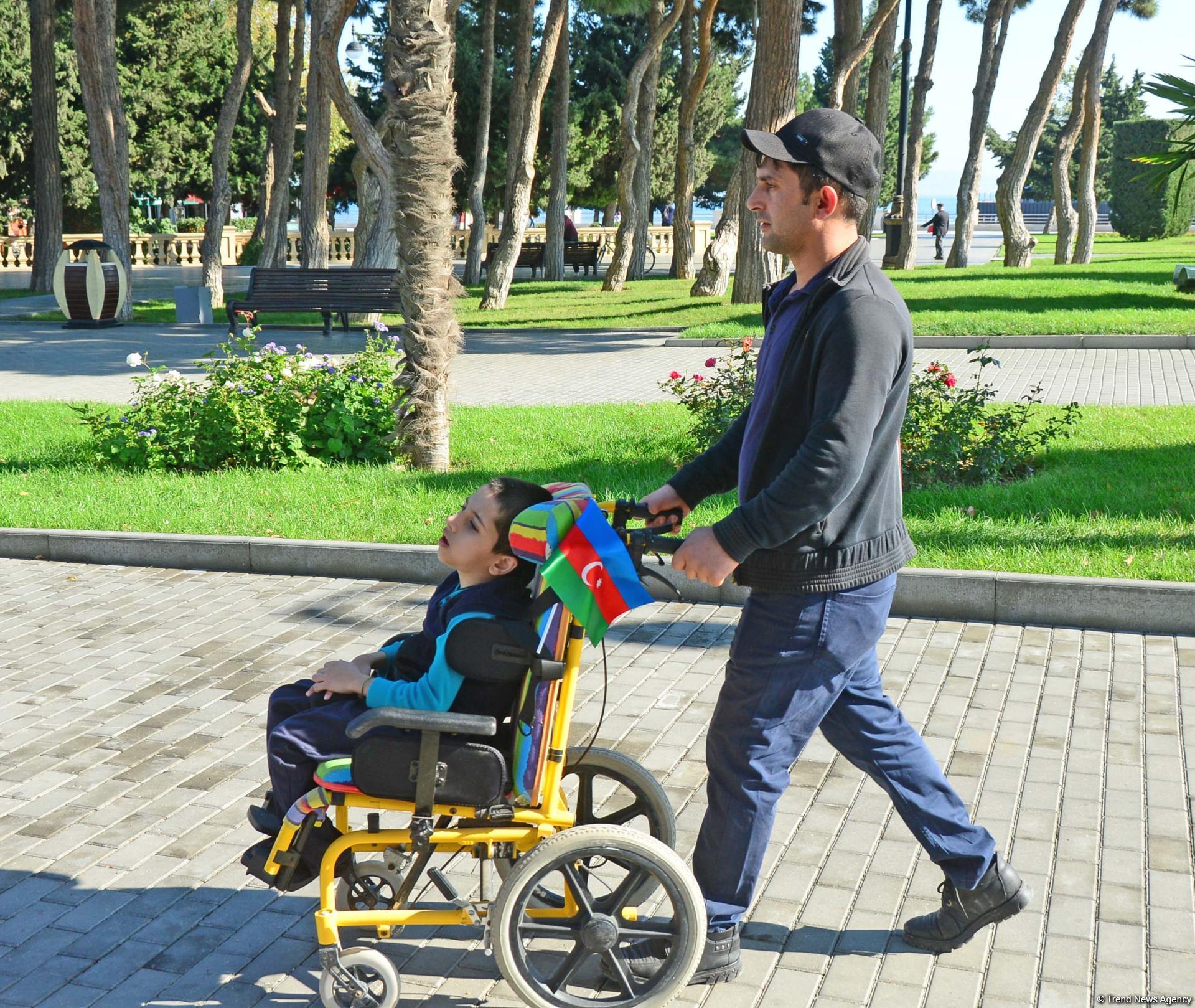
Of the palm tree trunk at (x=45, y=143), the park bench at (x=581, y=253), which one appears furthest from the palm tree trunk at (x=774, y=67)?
the park bench at (x=581, y=253)

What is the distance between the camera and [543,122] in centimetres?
4000

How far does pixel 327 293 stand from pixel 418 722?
1637cm

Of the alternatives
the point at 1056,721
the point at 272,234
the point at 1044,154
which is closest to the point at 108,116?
the point at 272,234

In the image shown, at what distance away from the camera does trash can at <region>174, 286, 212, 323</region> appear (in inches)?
827

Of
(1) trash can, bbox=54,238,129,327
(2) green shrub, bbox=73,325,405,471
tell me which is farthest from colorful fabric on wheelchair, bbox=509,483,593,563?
(1) trash can, bbox=54,238,129,327

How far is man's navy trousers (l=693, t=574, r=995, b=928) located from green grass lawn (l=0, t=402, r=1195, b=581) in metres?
3.22

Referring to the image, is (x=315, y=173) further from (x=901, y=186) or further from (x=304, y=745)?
(x=304, y=745)

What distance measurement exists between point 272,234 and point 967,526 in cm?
2329

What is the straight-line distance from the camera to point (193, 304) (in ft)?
69.1

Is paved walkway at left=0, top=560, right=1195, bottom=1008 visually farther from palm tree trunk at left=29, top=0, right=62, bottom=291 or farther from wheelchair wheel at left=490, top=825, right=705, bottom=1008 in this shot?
palm tree trunk at left=29, top=0, right=62, bottom=291

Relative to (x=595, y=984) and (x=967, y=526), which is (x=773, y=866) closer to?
(x=595, y=984)

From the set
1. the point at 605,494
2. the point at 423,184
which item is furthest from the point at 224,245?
the point at 605,494

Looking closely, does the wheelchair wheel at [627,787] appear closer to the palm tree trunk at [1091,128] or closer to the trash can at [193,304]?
the trash can at [193,304]

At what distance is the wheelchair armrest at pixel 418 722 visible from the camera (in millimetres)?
2754
